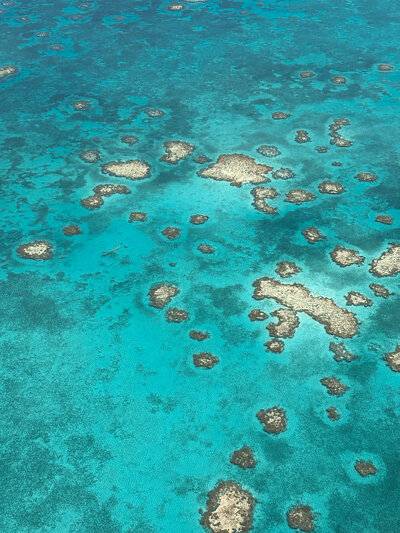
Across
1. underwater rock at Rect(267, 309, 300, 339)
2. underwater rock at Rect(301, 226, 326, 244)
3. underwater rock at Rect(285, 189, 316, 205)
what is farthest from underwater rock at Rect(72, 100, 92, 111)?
underwater rock at Rect(267, 309, 300, 339)

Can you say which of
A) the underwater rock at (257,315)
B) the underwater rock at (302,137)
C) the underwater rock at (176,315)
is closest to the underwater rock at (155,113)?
the underwater rock at (302,137)

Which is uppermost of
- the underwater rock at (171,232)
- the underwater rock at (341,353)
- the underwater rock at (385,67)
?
the underwater rock at (385,67)

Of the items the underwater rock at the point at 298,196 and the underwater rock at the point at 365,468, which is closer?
the underwater rock at the point at 365,468

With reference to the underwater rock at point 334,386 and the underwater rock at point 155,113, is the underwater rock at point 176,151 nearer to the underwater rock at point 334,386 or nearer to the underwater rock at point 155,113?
the underwater rock at point 155,113

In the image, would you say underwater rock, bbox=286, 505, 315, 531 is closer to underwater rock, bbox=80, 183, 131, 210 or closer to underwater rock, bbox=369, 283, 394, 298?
underwater rock, bbox=369, 283, 394, 298

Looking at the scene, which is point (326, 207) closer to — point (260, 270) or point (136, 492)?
point (260, 270)

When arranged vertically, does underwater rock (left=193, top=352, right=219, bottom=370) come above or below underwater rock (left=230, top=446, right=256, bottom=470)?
above

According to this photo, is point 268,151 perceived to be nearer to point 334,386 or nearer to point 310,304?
point 310,304
